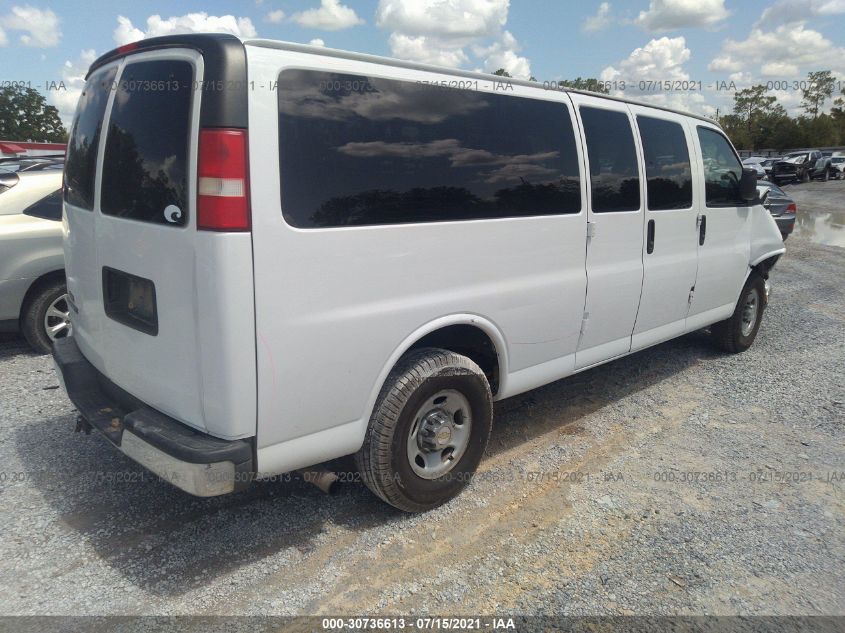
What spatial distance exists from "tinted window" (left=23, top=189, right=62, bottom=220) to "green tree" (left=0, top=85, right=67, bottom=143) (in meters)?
43.6

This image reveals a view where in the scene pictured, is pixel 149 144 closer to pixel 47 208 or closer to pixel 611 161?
pixel 611 161

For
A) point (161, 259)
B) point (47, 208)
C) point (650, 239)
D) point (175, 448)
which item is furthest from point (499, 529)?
point (47, 208)

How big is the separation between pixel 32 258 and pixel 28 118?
4712cm

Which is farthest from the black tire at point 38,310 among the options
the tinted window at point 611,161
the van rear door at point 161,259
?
the tinted window at point 611,161

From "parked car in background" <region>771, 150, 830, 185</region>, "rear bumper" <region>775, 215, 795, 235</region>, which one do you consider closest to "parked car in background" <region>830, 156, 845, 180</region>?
"parked car in background" <region>771, 150, 830, 185</region>

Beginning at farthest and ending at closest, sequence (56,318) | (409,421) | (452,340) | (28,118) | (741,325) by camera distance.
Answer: (28,118)
(741,325)
(56,318)
(452,340)
(409,421)

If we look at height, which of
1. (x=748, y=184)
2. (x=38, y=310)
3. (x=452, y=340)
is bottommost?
(x=38, y=310)

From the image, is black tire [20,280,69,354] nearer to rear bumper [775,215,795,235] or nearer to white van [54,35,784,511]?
white van [54,35,784,511]

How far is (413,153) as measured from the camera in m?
2.88

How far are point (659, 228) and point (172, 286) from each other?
3.41m

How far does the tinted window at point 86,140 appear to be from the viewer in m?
3.00

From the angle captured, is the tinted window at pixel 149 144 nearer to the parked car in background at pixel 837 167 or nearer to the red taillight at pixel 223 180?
the red taillight at pixel 223 180

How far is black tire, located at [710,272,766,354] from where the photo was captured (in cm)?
591

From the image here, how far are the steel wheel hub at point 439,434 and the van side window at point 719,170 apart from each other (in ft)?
9.90
